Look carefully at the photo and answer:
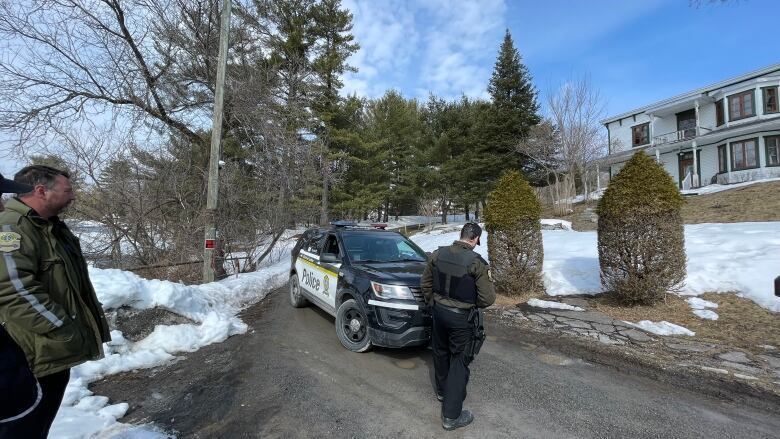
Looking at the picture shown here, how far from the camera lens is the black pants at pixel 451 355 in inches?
131

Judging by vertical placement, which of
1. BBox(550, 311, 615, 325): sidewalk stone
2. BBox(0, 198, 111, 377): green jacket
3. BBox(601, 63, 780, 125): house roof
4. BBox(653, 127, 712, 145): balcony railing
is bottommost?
BBox(550, 311, 615, 325): sidewalk stone

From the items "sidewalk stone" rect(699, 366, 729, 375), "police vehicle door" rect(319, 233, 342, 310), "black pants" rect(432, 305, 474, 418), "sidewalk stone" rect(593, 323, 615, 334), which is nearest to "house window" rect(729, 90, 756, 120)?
"sidewalk stone" rect(593, 323, 615, 334)

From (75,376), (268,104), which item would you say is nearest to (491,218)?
(75,376)

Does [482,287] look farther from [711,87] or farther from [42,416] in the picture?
[711,87]

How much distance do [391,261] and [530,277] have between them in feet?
13.0

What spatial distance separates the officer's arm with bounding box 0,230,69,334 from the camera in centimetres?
190

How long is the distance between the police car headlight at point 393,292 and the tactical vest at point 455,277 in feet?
3.68

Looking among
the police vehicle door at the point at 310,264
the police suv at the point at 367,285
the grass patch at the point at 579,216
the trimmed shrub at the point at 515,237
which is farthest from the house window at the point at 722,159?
the police vehicle door at the point at 310,264

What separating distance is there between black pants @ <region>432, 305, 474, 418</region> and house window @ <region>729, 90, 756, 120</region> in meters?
31.4

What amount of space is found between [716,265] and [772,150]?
22.6 m

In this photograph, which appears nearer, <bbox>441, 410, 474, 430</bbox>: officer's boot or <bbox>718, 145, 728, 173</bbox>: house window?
<bbox>441, 410, 474, 430</bbox>: officer's boot

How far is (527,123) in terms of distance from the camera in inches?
1053

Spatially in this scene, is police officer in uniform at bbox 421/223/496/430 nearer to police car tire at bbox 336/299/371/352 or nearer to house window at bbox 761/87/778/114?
police car tire at bbox 336/299/371/352

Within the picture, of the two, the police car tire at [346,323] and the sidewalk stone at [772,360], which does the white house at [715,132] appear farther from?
the police car tire at [346,323]
